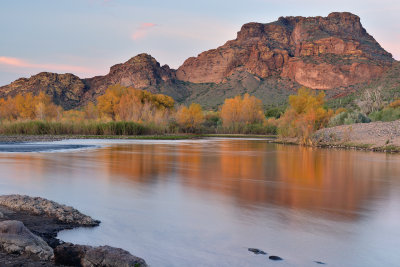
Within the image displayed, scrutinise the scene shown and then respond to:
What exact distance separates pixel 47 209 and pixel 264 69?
105802mm

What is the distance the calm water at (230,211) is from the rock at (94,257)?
21.4 inches

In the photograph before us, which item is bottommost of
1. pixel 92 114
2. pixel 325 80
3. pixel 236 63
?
pixel 92 114

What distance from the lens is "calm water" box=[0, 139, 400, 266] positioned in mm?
4152

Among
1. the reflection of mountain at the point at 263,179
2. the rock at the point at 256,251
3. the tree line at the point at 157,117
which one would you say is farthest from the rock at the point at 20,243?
the tree line at the point at 157,117

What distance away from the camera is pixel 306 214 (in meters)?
5.93

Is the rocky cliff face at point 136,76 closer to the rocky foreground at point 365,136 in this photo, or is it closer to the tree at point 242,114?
the tree at point 242,114

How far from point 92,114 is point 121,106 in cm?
461

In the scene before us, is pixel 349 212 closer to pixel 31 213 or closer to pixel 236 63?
pixel 31 213

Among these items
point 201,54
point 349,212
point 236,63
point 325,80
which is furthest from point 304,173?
point 201,54

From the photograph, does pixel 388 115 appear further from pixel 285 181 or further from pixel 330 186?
pixel 330 186

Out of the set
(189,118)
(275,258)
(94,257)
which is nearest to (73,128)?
(189,118)

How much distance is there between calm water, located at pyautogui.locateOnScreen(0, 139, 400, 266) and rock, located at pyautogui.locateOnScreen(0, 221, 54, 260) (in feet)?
2.14

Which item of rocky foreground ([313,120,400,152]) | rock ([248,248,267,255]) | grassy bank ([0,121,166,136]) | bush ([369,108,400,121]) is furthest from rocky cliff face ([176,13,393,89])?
rock ([248,248,267,255])

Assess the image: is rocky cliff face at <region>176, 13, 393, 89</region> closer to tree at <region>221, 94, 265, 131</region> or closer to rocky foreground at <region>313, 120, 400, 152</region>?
tree at <region>221, 94, 265, 131</region>
